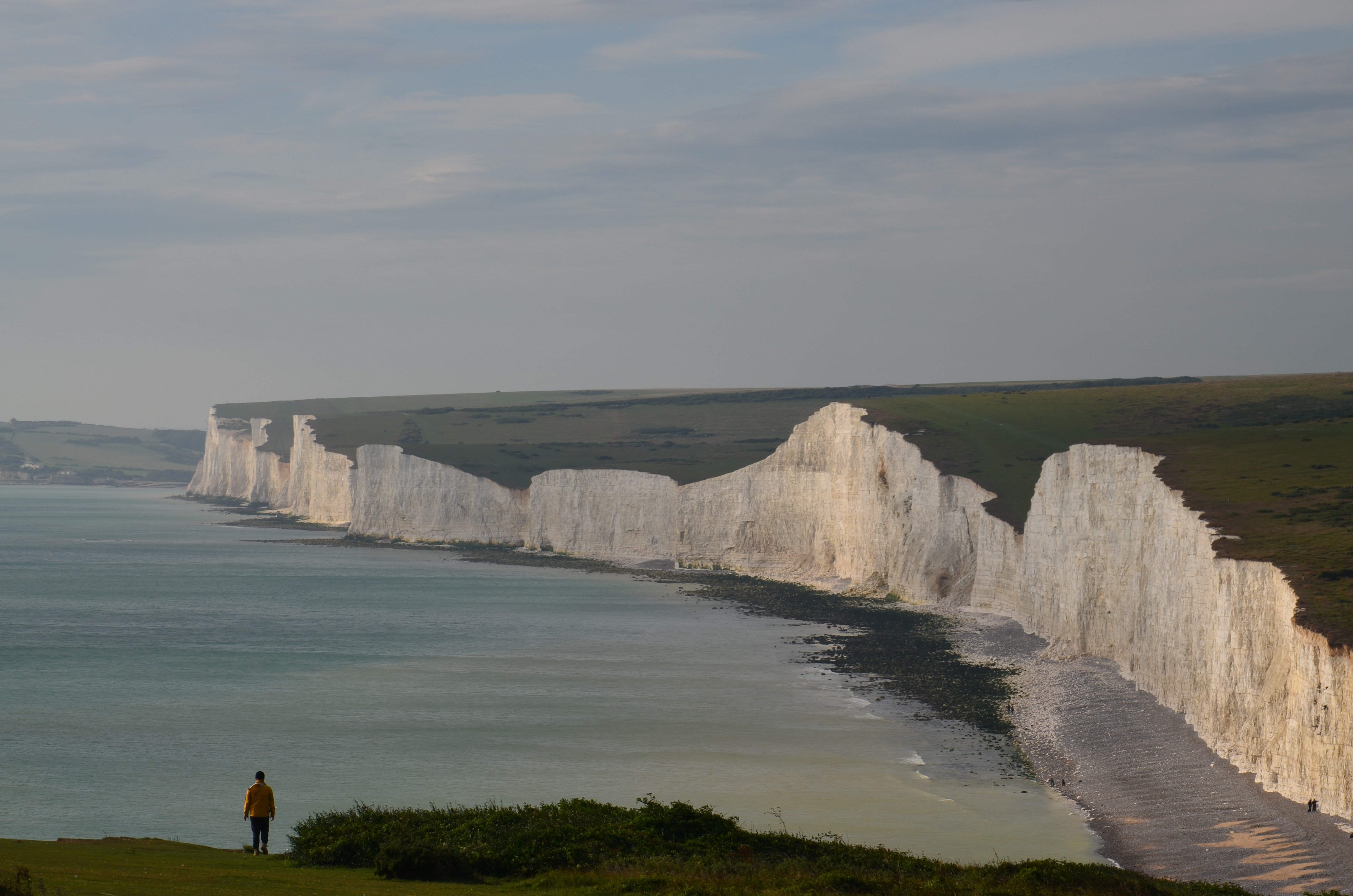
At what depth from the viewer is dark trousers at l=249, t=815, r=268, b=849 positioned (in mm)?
17703

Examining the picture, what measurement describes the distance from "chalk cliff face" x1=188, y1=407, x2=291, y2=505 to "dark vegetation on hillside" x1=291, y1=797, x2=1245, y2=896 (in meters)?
131

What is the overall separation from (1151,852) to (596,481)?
6739 cm

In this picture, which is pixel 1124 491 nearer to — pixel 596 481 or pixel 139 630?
pixel 139 630

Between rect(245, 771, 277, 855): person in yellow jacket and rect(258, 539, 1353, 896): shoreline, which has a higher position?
rect(245, 771, 277, 855): person in yellow jacket

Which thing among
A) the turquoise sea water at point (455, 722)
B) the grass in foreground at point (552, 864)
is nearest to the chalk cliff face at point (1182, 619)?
the turquoise sea water at point (455, 722)

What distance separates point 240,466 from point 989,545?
5683 inches

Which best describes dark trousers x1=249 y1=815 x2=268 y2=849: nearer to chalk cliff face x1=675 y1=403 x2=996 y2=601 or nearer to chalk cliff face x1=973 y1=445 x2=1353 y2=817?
chalk cliff face x1=973 y1=445 x2=1353 y2=817

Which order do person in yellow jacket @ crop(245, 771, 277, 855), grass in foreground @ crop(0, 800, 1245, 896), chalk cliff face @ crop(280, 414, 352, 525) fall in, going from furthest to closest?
chalk cliff face @ crop(280, 414, 352, 525) → person in yellow jacket @ crop(245, 771, 277, 855) → grass in foreground @ crop(0, 800, 1245, 896)

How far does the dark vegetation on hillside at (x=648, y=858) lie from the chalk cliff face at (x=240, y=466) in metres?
131

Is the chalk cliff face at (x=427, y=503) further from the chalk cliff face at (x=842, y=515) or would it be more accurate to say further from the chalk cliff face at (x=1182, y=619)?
the chalk cliff face at (x=1182, y=619)

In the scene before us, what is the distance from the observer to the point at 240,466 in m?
172

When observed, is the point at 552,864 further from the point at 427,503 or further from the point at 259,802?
the point at 427,503

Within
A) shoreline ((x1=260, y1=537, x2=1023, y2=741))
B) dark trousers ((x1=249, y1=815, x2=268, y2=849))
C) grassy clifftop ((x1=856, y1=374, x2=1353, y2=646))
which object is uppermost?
grassy clifftop ((x1=856, y1=374, x2=1353, y2=646))

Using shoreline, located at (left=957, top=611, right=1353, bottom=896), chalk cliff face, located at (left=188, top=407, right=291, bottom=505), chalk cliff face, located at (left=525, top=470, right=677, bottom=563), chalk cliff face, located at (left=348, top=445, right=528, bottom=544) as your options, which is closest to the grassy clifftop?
shoreline, located at (left=957, top=611, right=1353, bottom=896)
